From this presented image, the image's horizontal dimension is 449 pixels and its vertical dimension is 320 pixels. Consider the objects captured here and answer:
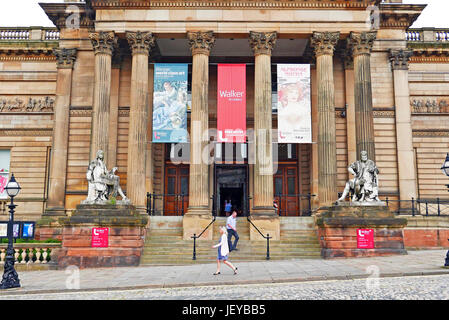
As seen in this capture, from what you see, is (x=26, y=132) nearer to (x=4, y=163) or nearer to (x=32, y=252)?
(x=4, y=163)

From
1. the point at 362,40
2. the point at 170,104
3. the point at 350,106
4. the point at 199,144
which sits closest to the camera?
the point at 199,144

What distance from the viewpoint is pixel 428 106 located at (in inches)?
A: 1142

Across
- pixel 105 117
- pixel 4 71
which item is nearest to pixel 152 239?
pixel 105 117

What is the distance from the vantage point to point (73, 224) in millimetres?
18812

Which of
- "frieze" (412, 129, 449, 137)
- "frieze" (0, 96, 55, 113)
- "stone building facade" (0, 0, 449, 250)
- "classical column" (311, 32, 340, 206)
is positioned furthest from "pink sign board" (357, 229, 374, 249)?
"frieze" (0, 96, 55, 113)

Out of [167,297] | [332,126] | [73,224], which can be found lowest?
[167,297]

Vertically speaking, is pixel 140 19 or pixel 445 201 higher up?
pixel 140 19

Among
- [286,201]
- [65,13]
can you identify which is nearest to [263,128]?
[286,201]

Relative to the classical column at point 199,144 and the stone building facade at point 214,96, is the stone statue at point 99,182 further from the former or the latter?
the classical column at point 199,144

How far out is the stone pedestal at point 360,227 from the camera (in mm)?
18938

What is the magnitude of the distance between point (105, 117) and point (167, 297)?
45.4 ft

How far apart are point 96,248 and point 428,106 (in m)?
22.4

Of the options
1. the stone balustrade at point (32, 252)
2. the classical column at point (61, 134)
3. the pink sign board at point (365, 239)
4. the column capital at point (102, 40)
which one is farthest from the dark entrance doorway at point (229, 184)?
the stone balustrade at point (32, 252)

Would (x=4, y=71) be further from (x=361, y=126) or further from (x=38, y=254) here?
(x=361, y=126)
